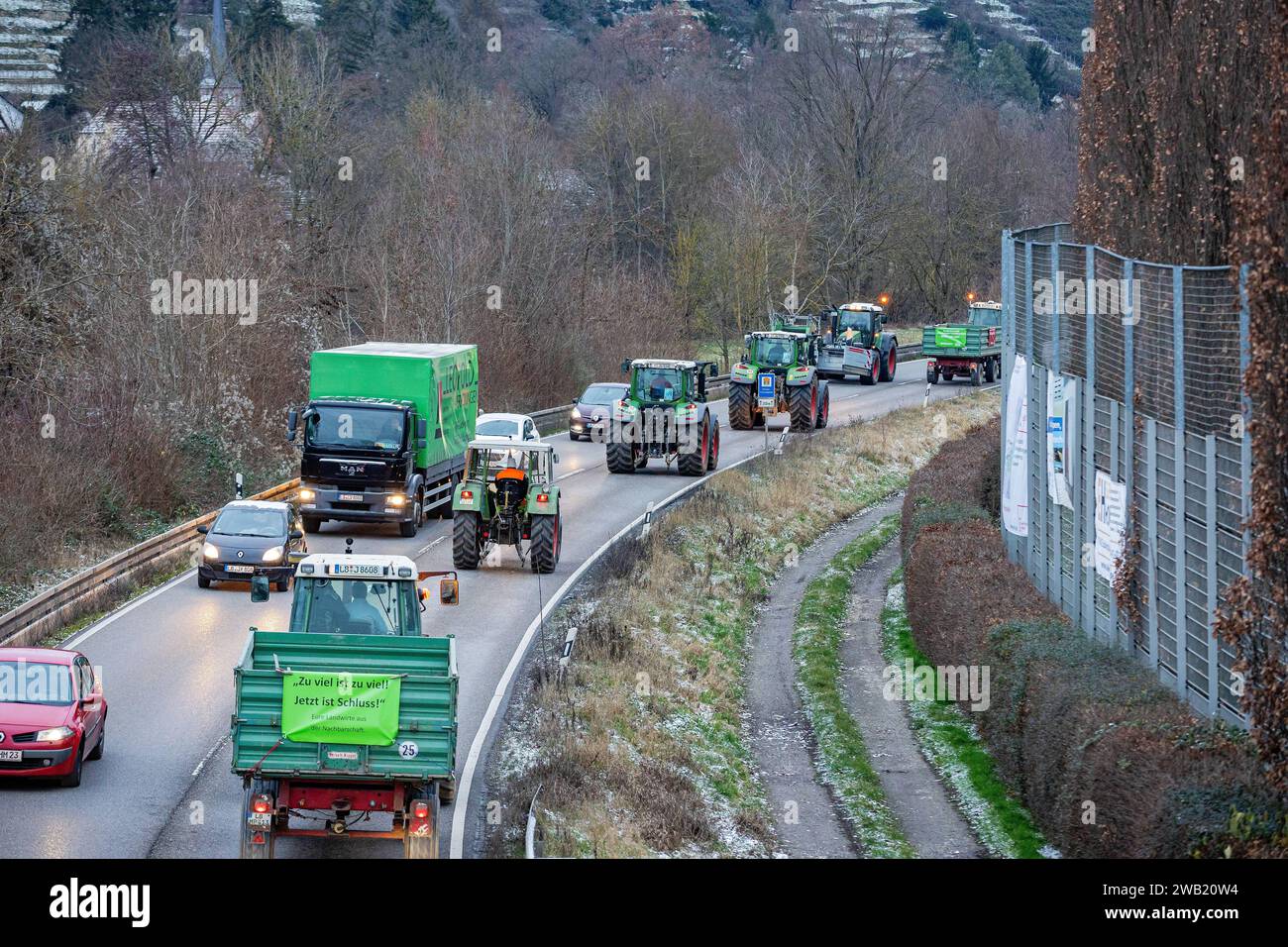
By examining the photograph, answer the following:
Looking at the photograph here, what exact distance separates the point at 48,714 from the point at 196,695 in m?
4.12

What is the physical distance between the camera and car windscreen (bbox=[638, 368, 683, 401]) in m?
40.6

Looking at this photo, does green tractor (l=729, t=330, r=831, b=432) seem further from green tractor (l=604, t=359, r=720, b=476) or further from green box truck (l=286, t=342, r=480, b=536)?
green box truck (l=286, t=342, r=480, b=536)

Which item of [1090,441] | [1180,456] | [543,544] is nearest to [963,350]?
[543,544]

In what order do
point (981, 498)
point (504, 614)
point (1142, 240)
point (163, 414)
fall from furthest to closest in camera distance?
point (163, 414) < point (981, 498) < point (504, 614) < point (1142, 240)

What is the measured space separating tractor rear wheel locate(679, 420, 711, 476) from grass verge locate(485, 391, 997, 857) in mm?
1352

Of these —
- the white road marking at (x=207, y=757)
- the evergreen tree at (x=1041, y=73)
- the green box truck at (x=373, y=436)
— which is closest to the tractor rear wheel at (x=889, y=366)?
the green box truck at (x=373, y=436)

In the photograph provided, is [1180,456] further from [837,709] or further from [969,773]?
[837,709]

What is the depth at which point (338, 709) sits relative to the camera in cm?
1383

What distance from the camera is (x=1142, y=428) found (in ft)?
63.5

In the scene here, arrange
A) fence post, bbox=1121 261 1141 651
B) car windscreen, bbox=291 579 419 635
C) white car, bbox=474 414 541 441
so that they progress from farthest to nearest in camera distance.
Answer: white car, bbox=474 414 541 441 < fence post, bbox=1121 261 1141 651 < car windscreen, bbox=291 579 419 635

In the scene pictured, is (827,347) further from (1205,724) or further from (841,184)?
(1205,724)

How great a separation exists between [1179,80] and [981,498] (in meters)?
13.1

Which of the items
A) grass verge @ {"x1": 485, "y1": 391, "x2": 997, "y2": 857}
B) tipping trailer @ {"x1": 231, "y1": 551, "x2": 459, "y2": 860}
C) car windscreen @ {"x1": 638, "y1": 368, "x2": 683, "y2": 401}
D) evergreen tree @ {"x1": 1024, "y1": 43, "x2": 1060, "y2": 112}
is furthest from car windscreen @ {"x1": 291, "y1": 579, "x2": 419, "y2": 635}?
evergreen tree @ {"x1": 1024, "y1": 43, "x2": 1060, "y2": 112}
